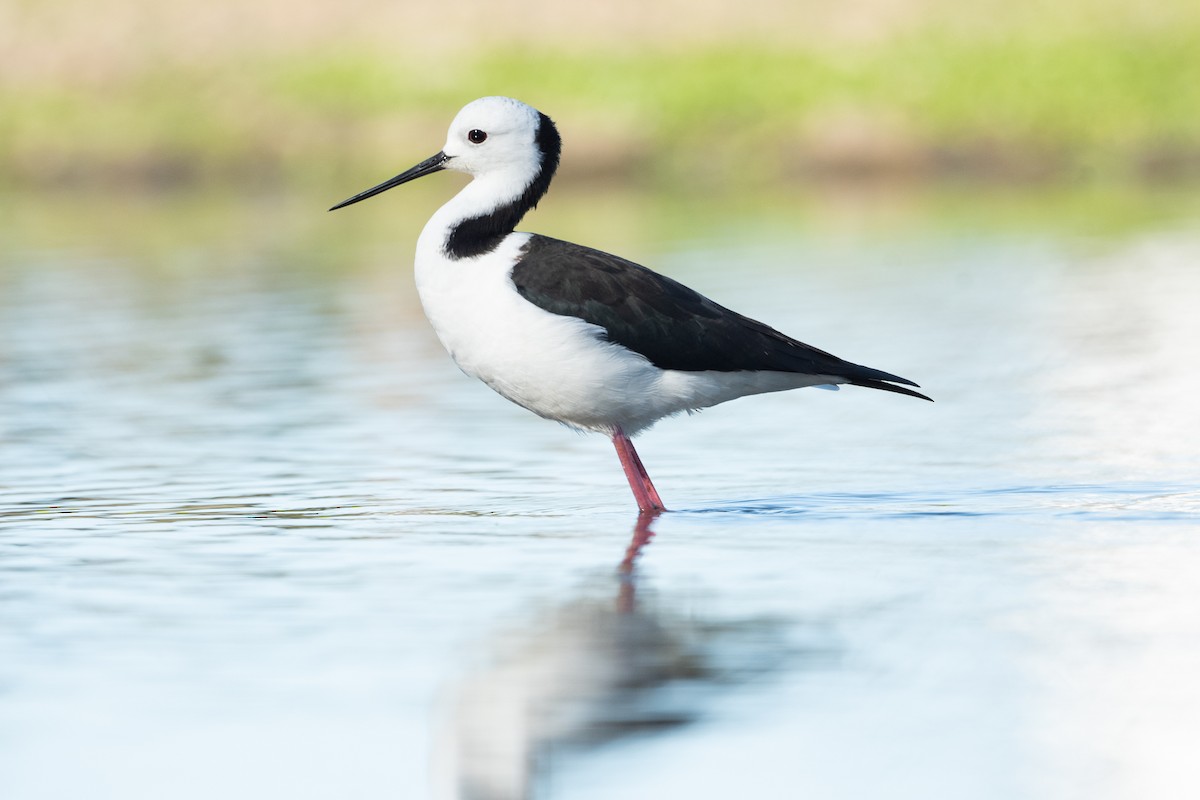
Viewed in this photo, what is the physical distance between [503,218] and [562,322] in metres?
0.61

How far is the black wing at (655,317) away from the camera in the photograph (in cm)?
803

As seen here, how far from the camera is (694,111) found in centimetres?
2891

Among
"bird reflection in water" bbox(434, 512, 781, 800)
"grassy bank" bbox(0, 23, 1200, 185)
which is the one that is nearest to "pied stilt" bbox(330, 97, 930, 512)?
"bird reflection in water" bbox(434, 512, 781, 800)

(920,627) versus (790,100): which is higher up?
(790,100)

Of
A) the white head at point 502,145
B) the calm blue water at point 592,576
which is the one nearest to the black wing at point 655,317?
the white head at point 502,145

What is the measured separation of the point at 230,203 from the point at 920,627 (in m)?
21.2

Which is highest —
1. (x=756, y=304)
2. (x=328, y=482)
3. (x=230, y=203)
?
(x=230, y=203)

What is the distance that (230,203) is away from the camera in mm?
26375

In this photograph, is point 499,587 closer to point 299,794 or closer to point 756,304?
point 299,794

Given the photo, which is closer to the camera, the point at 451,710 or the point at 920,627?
the point at 451,710

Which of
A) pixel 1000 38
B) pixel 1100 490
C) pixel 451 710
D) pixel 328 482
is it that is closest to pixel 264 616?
pixel 451 710

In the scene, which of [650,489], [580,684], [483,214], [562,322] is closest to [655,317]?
[562,322]

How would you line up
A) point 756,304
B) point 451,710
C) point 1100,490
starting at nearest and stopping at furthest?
point 451,710, point 1100,490, point 756,304

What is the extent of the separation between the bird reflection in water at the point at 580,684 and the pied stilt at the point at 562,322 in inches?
58.6
